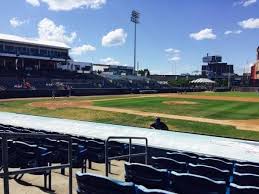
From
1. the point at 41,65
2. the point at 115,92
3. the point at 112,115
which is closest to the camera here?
the point at 112,115

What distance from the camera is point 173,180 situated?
5.65 meters

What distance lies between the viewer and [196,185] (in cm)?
533

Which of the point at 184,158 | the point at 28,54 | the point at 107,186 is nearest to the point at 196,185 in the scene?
the point at 107,186

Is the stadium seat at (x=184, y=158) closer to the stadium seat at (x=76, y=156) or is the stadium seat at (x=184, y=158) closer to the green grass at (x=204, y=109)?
the stadium seat at (x=76, y=156)

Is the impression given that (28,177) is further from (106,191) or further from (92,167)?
(106,191)

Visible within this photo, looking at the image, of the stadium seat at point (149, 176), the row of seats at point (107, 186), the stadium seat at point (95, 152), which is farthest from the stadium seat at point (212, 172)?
the stadium seat at point (95, 152)

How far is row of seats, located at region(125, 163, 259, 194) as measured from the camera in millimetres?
5250

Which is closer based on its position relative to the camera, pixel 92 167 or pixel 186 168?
pixel 186 168

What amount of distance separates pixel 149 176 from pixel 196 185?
84 centimetres

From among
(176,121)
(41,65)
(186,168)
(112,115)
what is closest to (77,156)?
(186,168)

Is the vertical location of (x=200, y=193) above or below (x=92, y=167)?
above

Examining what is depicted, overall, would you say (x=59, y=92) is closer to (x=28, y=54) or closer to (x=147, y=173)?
(x=28, y=54)

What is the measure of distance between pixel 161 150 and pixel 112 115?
17.7 meters

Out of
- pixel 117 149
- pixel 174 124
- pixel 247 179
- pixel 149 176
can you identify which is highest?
pixel 149 176
